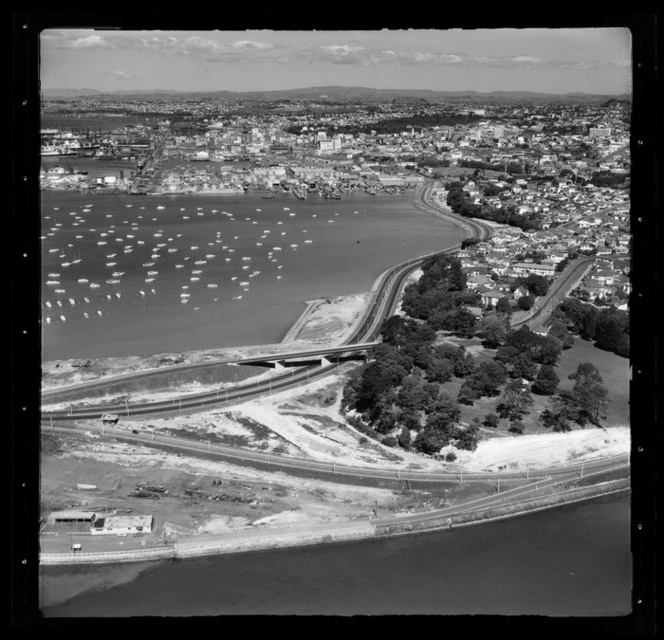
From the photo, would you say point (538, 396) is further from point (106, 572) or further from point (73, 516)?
point (73, 516)

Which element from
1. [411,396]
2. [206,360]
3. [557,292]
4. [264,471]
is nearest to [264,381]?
[206,360]

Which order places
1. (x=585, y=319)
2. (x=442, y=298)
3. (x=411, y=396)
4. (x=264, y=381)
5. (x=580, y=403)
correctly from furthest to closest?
(x=442, y=298) < (x=264, y=381) < (x=585, y=319) < (x=411, y=396) < (x=580, y=403)

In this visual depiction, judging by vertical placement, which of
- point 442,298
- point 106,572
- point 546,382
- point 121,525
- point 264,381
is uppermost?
point 442,298

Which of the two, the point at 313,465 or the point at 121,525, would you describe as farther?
the point at 313,465

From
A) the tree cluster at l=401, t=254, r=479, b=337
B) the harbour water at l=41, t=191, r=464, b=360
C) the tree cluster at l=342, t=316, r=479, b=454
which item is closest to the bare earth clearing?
the tree cluster at l=342, t=316, r=479, b=454

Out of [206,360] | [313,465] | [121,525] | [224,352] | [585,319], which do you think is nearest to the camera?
[121,525]

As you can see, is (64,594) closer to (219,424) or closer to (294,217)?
(219,424)
